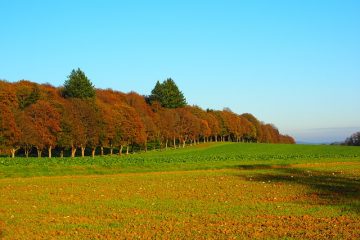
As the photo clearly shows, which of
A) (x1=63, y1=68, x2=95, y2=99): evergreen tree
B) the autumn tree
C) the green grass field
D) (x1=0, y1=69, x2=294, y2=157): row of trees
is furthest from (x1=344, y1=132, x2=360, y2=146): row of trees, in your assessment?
the green grass field

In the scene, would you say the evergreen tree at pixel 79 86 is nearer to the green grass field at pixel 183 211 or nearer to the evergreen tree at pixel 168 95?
the evergreen tree at pixel 168 95

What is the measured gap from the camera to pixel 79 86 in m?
93.1

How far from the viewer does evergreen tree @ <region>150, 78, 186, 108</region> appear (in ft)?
410

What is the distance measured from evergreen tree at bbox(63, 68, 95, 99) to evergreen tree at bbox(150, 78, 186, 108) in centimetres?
3379

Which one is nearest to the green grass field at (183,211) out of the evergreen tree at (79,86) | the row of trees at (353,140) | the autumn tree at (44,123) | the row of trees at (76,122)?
the row of trees at (76,122)

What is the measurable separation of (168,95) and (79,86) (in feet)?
121

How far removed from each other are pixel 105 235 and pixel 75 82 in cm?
8366

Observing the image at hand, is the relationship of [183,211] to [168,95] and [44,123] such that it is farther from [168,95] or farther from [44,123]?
[168,95]

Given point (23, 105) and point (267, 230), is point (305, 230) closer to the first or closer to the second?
point (267, 230)

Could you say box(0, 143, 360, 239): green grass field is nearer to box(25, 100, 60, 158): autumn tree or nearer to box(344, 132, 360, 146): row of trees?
box(25, 100, 60, 158): autumn tree

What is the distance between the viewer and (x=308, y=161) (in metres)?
55.1

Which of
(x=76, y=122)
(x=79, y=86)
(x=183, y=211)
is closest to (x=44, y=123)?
(x=76, y=122)

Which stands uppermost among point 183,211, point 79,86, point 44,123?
point 79,86

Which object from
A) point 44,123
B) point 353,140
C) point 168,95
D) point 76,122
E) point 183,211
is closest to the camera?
point 183,211
